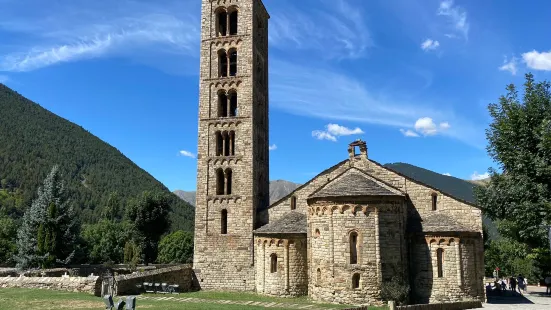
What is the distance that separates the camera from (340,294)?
2236cm

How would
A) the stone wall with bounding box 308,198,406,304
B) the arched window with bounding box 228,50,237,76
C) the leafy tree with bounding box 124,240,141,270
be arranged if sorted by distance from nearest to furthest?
the stone wall with bounding box 308,198,406,304
the arched window with bounding box 228,50,237,76
the leafy tree with bounding box 124,240,141,270

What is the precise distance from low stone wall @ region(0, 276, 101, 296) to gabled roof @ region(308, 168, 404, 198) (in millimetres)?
12438

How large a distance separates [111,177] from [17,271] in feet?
455

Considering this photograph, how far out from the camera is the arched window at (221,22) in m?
32.7

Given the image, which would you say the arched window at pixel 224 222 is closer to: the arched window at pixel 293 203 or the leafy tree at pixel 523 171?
the arched window at pixel 293 203

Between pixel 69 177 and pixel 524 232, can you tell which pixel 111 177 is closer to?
pixel 69 177

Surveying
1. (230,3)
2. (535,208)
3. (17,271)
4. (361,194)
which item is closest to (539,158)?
(535,208)

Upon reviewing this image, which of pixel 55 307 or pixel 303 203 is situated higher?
pixel 303 203

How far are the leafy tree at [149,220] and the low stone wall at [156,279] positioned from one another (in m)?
23.6

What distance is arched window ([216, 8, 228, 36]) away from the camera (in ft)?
107

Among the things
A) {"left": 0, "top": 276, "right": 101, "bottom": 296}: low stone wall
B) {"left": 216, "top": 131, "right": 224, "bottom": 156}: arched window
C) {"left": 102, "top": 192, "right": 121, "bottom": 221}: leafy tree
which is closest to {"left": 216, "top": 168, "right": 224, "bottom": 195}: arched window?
{"left": 216, "top": 131, "right": 224, "bottom": 156}: arched window

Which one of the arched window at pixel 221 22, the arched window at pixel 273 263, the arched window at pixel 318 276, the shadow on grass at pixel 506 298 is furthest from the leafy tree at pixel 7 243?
the shadow on grass at pixel 506 298

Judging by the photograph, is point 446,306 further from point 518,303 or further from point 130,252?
point 130,252

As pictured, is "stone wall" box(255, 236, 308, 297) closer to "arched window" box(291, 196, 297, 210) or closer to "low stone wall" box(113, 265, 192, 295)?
"arched window" box(291, 196, 297, 210)
